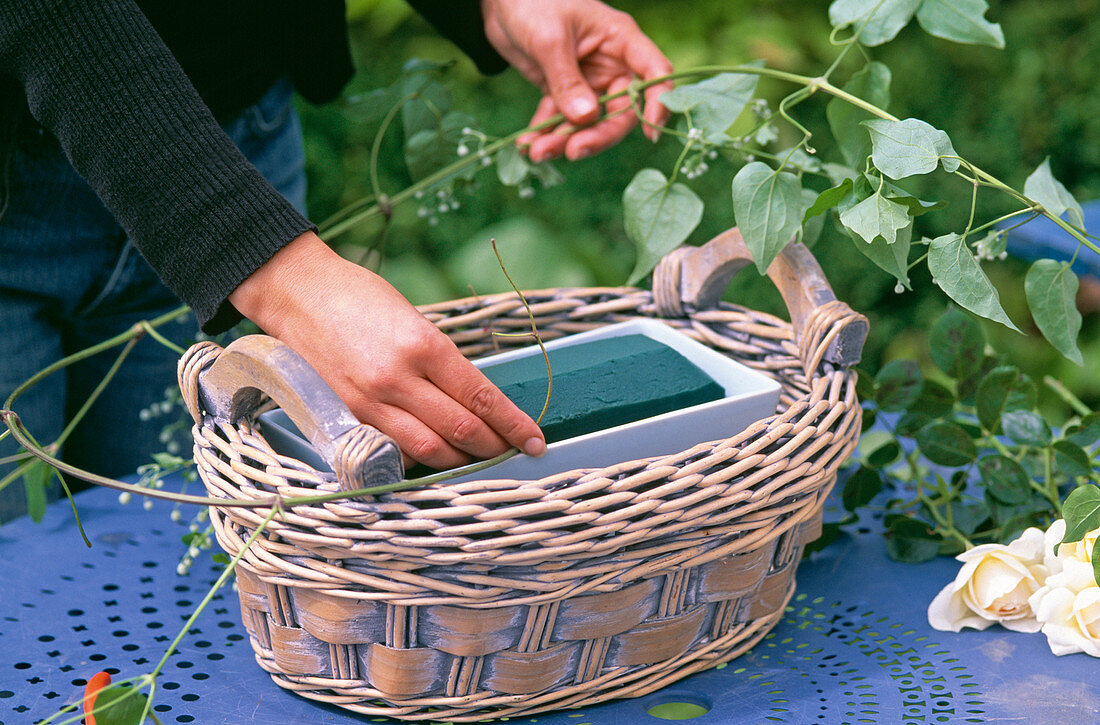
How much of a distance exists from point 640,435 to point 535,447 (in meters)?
0.10

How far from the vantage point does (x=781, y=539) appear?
0.68 m

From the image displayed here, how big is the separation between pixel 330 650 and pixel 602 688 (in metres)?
0.19

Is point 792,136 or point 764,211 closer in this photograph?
point 764,211

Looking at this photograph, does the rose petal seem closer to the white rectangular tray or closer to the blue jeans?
the white rectangular tray

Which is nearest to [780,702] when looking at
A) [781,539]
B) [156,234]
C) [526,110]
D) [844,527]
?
[781,539]

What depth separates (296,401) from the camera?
582mm

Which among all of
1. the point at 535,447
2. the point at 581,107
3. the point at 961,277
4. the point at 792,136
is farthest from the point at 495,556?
the point at 792,136

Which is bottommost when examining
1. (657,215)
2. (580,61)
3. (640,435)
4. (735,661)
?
(735,661)

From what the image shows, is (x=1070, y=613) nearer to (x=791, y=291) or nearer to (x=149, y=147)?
(x=791, y=291)

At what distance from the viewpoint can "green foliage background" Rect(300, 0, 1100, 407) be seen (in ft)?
6.57

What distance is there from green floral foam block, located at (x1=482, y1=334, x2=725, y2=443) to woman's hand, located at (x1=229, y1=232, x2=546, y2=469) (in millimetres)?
81

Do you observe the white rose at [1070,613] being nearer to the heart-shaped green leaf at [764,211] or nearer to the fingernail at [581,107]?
the heart-shaped green leaf at [764,211]

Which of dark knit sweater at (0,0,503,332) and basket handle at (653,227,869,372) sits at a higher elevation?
dark knit sweater at (0,0,503,332)

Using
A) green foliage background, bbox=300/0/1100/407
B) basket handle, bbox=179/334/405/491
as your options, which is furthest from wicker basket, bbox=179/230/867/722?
green foliage background, bbox=300/0/1100/407
